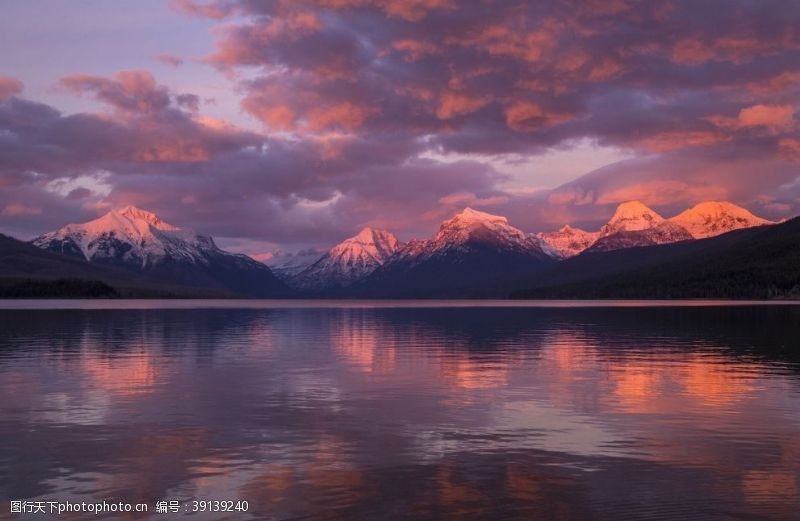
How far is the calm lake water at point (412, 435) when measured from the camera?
75.3ft

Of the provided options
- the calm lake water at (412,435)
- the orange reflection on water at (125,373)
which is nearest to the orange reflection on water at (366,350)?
the calm lake water at (412,435)

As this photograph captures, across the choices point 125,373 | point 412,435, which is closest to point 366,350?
point 125,373

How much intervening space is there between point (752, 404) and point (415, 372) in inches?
893

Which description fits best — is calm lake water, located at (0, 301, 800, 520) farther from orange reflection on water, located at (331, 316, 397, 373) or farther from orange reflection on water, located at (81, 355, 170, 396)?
orange reflection on water, located at (331, 316, 397, 373)

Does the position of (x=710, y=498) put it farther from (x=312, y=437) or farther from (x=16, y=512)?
(x=16, y=512)

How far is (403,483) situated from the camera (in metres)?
24.5

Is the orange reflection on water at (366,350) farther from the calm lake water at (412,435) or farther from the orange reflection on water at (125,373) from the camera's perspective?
the orange reflection on water at (125,373)

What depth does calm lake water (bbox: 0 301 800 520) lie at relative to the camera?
23.0m

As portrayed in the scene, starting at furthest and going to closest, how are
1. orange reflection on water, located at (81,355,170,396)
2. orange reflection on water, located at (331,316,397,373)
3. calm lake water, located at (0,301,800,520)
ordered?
orange reflection on water, located at (331,316,397,373), orange reflection on water, located at (81,355,170,396), calm lake water, located at (0,301,800,520)

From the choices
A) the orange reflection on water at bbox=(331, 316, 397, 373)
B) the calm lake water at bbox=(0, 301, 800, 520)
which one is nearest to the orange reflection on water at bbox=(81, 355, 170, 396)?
the calm lake water at bbox=(0, 301, 800, 520)

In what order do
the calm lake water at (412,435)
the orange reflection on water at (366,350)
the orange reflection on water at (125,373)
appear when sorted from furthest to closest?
the orange reflection on water at (366,350) < the orange reflection on water at (125,373) < the calm lake water at (412,435)

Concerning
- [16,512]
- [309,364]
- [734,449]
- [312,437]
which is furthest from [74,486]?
[309,364]

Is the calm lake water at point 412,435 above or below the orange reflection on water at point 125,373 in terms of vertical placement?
below

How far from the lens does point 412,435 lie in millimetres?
32031
